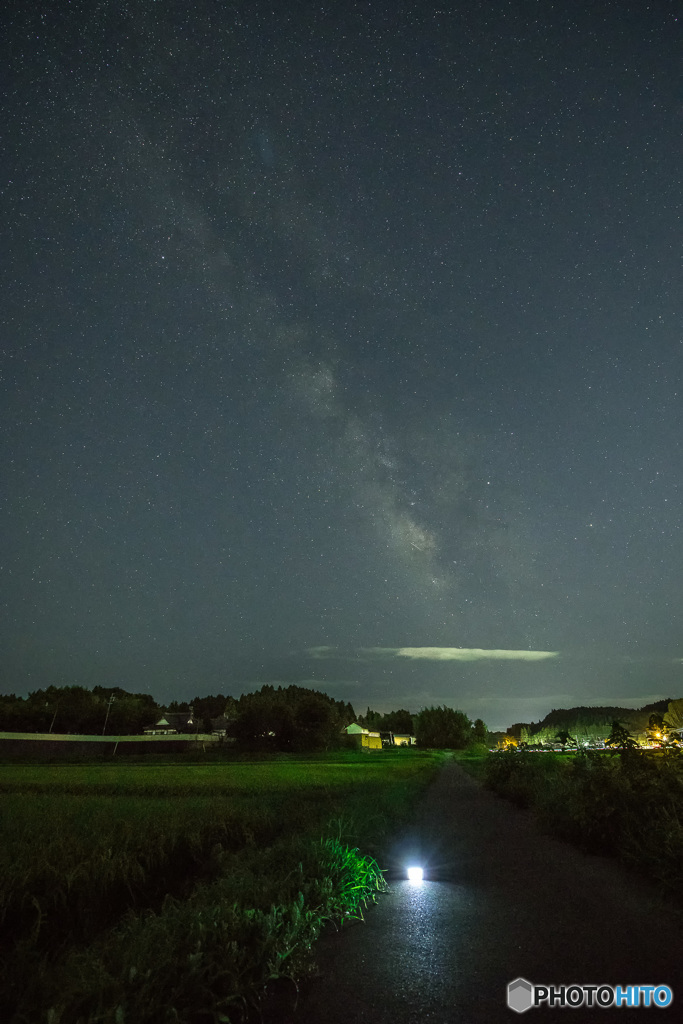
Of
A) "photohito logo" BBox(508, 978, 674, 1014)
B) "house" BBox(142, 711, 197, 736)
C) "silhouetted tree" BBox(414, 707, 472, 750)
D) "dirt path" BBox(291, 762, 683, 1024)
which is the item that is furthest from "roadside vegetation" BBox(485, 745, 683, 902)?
"silhouetted tree" BBox(414, 707, 472, 750)

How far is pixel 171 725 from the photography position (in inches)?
5133

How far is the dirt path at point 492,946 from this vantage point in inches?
193

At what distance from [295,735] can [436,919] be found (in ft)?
258

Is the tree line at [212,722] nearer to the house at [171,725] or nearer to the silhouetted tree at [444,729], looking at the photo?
the house at [171,725]

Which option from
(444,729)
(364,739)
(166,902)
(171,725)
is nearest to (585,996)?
(166,902)

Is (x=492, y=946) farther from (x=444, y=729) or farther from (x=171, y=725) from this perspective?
(x=444, y=729)

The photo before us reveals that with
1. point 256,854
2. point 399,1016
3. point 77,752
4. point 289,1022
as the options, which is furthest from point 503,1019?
point 77,752

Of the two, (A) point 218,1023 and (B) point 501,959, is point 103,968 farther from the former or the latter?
(B) point 501,959

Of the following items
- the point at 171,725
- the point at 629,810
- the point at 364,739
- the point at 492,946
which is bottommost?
the point at 364,739

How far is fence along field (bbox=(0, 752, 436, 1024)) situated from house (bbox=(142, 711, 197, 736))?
93599 mm

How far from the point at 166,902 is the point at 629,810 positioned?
28.5ft

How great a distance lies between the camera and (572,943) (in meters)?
6.34

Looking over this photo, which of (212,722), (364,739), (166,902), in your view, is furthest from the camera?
(212,722)

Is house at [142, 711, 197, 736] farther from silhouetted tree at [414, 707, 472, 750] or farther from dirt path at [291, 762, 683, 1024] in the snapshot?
dirt path at [291, 762, 683, 1024]
